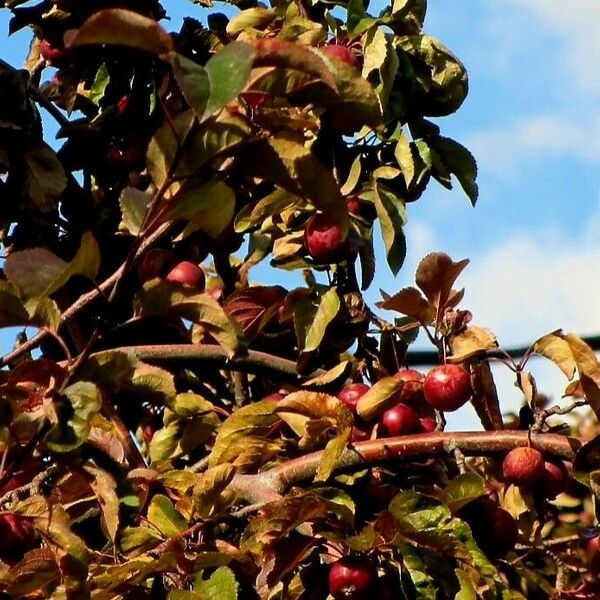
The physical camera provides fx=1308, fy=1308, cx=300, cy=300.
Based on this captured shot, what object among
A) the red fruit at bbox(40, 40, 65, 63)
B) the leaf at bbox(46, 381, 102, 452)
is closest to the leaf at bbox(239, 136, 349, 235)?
the leaf at bbox(46, 381, 102, 452)

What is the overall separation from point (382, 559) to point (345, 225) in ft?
1.92

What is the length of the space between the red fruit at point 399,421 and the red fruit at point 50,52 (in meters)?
0.91

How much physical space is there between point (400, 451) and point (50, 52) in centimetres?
102

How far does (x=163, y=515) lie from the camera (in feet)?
4.86

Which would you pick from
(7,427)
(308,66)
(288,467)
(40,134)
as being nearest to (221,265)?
(40,134)

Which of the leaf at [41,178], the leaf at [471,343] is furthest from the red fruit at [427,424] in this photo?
the leaf at [41,178]

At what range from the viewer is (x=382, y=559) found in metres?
1.53

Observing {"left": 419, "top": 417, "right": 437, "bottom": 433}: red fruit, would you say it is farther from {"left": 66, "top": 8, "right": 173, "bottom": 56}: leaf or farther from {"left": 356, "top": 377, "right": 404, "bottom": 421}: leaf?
{"left": 66, "top": 8, "right": 173, "bottom": 56}: leaf

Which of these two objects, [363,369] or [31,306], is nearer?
[31,306]

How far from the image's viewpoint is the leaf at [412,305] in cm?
166

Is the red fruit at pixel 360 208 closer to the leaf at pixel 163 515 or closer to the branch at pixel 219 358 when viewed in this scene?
the branch at pixel 219 358

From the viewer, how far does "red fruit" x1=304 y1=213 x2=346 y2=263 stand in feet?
5.86

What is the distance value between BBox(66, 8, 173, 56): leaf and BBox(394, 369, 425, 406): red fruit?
822 mm

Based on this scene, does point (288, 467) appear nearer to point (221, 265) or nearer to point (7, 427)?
point (7, 427)
